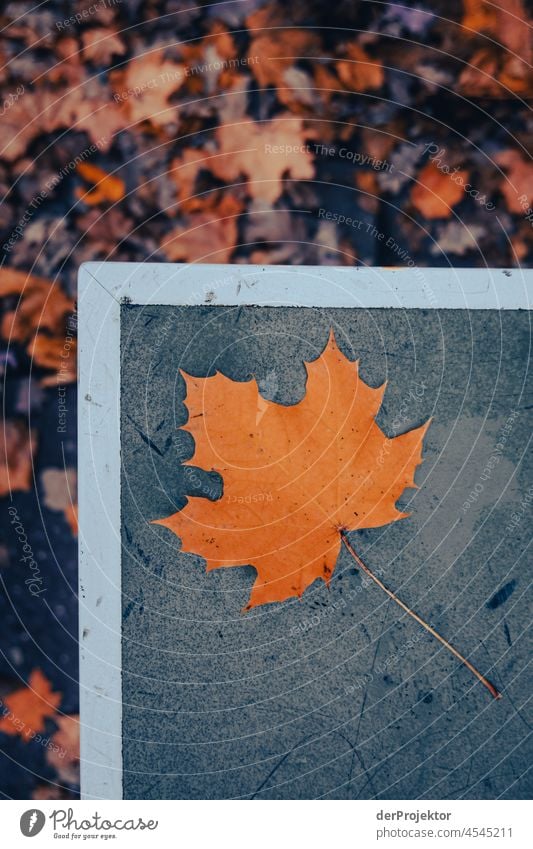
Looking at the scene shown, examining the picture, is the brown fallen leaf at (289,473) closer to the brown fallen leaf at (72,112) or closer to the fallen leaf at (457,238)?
the fallen leaf at (457,238)

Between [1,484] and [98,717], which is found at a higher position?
[1,484]

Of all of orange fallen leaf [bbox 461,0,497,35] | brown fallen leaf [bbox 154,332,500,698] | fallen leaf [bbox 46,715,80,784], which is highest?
orange fallen leaf [bbox 461,0,497,35]

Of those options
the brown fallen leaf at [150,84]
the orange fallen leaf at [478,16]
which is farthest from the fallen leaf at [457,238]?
the brown fallen leaf at [150,84]

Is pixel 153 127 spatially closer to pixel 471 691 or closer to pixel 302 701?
pixel 302 701

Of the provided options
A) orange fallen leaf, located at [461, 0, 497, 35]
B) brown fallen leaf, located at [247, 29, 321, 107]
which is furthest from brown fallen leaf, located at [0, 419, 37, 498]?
orange fallen leaf, located at [461, 0, 497, 35]

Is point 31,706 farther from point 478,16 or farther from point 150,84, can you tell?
point 478,16

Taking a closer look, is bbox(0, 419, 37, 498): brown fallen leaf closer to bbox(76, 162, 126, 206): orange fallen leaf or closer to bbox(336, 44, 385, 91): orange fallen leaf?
bbox(76, 162, 126, 206): orange fallen leaf
